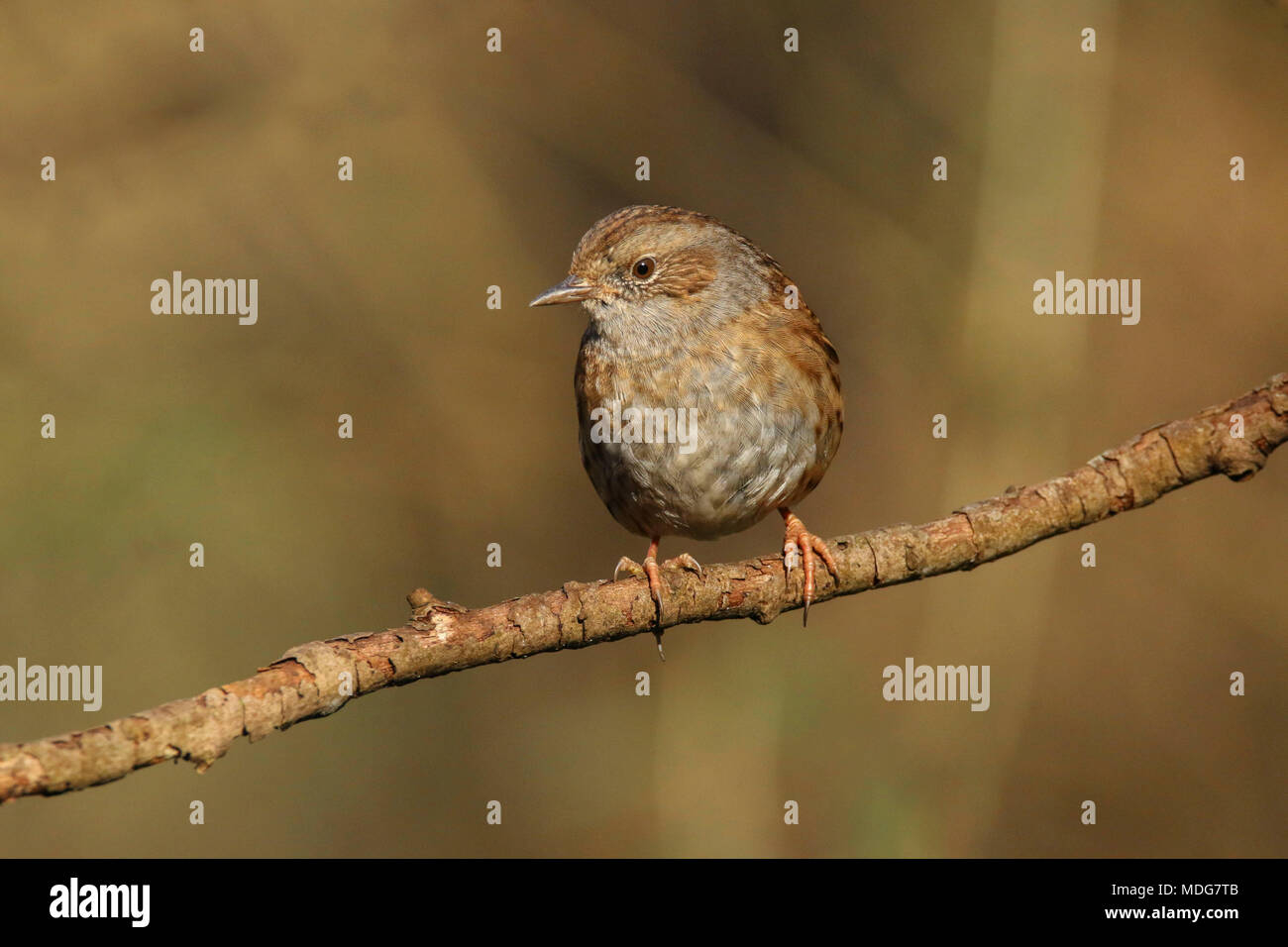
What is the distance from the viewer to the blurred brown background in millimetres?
6188

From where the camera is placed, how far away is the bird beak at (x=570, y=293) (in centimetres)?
498

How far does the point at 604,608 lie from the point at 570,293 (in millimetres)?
1775

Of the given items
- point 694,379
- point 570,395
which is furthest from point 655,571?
point 570,395

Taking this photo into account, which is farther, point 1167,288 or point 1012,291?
point 1167,288

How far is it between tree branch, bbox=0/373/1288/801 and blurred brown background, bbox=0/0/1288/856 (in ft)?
5.73

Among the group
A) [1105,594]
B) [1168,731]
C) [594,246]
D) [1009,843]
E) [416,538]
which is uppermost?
[594,246]

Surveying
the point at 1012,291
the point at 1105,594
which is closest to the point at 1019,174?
the point at 1012,291

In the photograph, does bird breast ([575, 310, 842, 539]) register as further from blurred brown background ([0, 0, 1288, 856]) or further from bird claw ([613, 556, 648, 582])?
blurred brown background ([0, 0, 1288, 856])

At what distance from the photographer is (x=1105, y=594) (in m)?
6.75

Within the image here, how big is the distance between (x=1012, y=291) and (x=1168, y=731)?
265 cm

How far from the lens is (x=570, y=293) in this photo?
4980 mm

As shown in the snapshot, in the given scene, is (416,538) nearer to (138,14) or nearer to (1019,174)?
(138,14)

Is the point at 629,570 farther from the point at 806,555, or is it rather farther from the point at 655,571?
the point at 806,555

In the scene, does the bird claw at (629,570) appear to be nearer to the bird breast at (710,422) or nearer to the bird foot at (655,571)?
the bird foot at (655,571)
